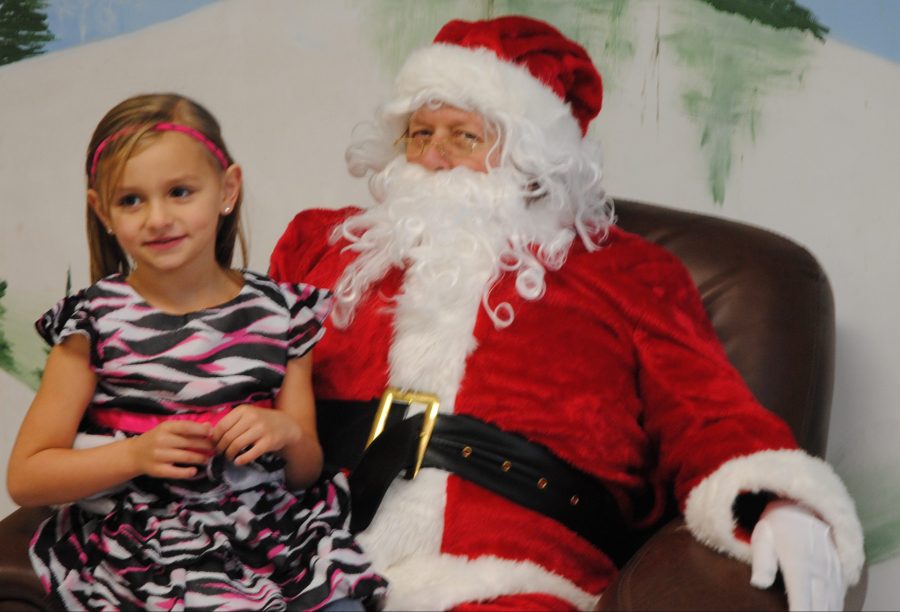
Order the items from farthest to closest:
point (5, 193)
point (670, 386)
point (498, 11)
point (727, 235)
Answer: point (5, 193), point (498, 11), point (727, 235), point (670, 386)

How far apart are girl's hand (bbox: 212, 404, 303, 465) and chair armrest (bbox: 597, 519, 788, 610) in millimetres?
491

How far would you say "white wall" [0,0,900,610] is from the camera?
2199 mm

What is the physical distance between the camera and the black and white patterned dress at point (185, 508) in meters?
1.46

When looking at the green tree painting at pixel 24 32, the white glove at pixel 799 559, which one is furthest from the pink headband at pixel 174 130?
the green tree painting at pixel 24 32

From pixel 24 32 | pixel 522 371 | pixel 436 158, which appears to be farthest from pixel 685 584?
pixel 24 32

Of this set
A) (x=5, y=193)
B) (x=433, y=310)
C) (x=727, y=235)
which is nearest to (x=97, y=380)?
(x=433, y=310)

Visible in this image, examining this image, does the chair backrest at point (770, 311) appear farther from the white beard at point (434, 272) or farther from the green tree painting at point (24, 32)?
the green tree painting at point (24, 32)

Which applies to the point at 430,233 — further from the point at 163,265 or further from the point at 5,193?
the point at 5,193

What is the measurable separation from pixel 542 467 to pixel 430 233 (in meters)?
0.43

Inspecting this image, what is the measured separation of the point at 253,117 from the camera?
8.50 feet

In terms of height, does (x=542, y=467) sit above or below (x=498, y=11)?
below

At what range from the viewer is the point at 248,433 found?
1.46m

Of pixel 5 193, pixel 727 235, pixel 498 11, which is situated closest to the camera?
pixel 727 235

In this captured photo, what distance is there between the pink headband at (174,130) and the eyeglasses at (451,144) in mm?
457
